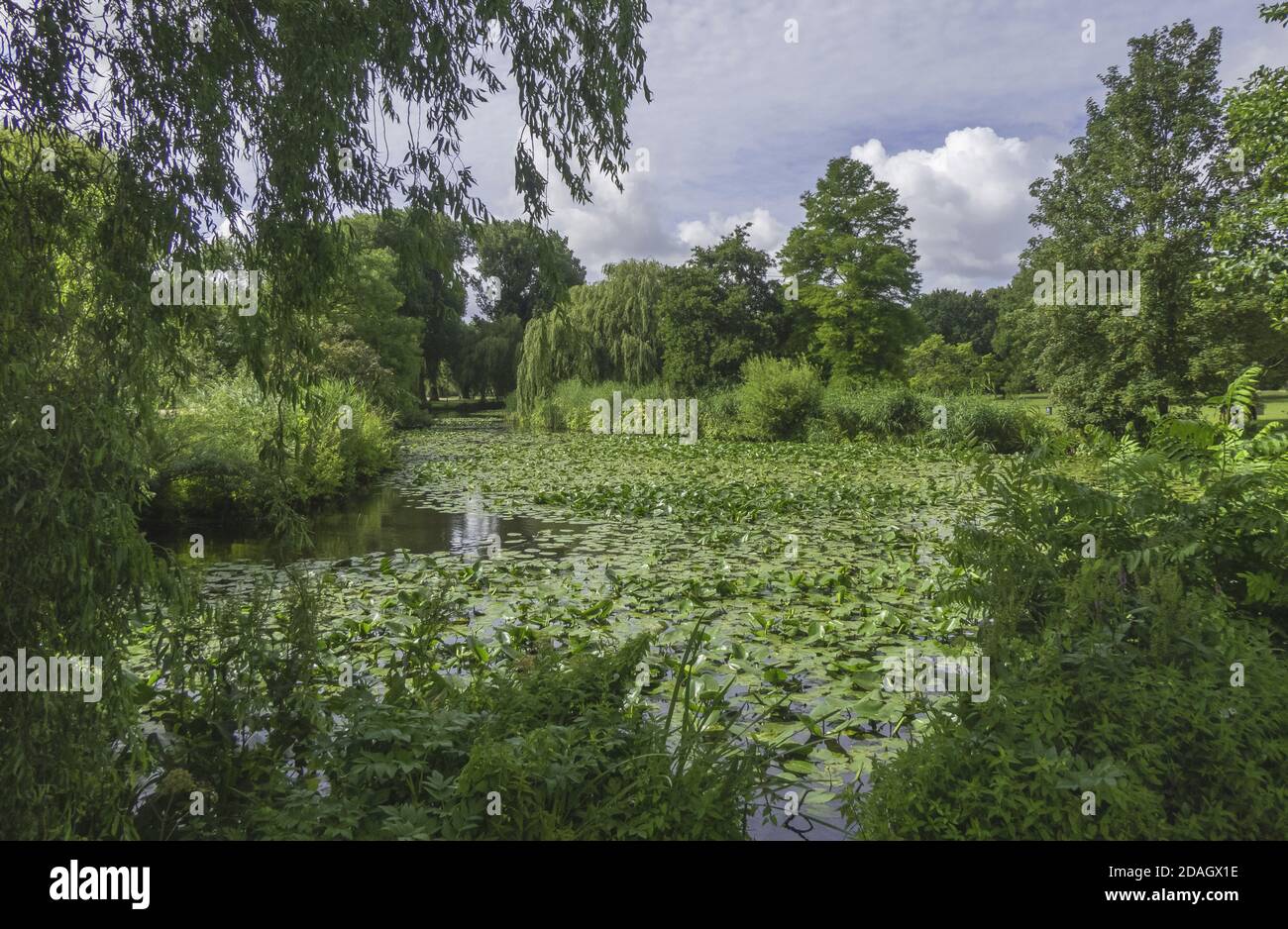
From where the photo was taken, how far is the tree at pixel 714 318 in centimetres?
2906

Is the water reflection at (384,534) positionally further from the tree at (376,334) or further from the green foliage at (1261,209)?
the tree at (376,334)

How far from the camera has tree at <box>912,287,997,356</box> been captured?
200ft

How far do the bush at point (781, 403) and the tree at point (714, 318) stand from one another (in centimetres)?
561

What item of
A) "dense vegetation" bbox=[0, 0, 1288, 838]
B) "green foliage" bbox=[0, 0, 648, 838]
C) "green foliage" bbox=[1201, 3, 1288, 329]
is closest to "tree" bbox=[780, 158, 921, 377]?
"green foliage" bbox=[1201, 3, 1288, 329]

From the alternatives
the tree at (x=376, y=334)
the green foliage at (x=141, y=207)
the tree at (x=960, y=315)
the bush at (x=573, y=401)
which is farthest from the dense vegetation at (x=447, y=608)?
the tree at (x=960, y=315)

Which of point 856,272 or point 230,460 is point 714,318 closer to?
point 856,272

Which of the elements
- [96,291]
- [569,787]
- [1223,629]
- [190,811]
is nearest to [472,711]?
[569,787]

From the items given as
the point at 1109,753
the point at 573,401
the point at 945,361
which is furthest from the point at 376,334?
the point at 1109,753

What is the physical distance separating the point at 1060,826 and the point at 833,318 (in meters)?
28.8

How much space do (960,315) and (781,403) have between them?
159 ft

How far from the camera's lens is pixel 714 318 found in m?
29.2

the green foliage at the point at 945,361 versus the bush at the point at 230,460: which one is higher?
the green foliage at the point at 945,361
